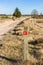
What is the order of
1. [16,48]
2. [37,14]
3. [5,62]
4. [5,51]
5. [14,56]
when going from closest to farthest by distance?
[5,62], [14,56], [5,51], [16,48], [37,14]

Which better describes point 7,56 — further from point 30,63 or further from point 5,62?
point 30,63

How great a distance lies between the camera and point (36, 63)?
24.3 ft

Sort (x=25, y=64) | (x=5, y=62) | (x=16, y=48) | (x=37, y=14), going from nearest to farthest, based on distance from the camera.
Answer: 1. (x=25, y=64)
2. (x=5, y=62)
3. (x=16, y=48)
4. (x=37, y=14)

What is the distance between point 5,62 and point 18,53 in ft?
4.80

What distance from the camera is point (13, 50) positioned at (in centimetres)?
988

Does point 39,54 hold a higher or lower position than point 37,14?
higher

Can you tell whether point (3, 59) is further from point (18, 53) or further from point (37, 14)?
point (37, 14)

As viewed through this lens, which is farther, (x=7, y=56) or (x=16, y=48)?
(x=16, y=48)

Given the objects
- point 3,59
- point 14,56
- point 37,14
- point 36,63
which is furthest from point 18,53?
point 37,14

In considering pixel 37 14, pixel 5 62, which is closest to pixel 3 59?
pixel 5 62

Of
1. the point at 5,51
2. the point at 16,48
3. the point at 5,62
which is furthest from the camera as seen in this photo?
the point at 16,48

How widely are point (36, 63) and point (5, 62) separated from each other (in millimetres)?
1120

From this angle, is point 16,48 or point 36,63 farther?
point 16,48

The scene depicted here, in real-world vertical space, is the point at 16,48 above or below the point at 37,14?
above
